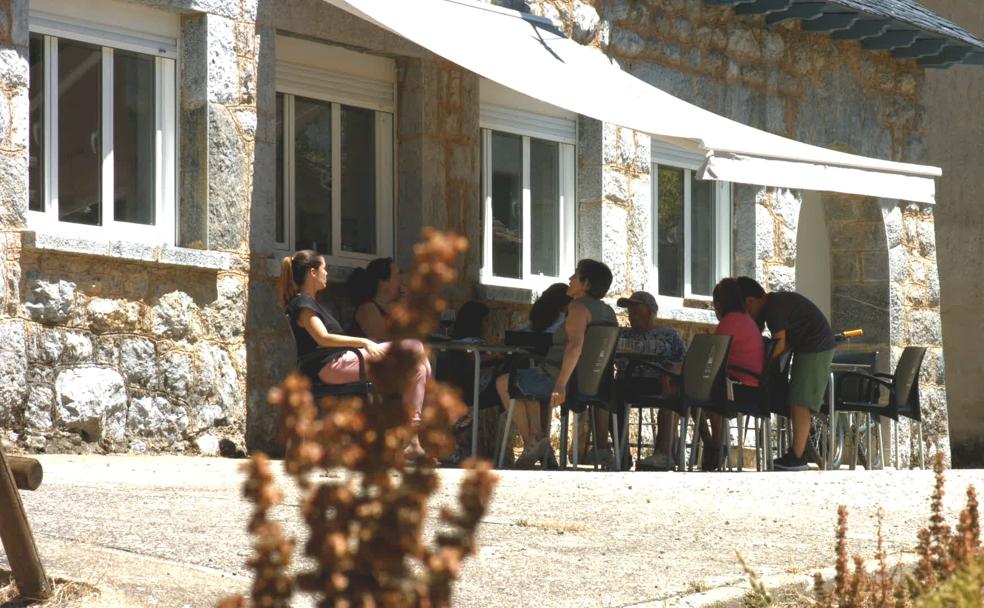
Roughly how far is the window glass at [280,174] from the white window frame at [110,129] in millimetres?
932

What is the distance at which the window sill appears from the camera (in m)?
8.06

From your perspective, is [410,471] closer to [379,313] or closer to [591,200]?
[379,313]

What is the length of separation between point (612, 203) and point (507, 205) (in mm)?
831

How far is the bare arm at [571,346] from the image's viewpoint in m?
8.94

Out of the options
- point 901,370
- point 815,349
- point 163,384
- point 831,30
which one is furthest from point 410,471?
point 831,30

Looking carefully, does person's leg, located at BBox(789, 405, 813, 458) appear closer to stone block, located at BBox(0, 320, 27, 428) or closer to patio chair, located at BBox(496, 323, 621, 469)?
patio chair, located at BBox(496, 323, 621, 469)

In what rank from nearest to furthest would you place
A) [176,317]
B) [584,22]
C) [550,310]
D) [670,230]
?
[176,317], [550,310], [584,22], [670,230]

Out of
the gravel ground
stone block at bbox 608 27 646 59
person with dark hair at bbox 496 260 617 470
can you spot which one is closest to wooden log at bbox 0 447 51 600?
the gravel ground

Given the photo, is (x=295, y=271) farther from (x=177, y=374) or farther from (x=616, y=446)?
(x=616, y=446)

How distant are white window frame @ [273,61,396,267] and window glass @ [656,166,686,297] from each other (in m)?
2.81

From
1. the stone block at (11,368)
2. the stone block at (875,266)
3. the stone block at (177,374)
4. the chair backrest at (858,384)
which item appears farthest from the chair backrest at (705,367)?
the stone block at (875,266)

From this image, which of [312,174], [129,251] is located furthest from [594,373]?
[129,251]

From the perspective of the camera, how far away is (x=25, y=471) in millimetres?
4012

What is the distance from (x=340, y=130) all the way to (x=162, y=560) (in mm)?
5803
